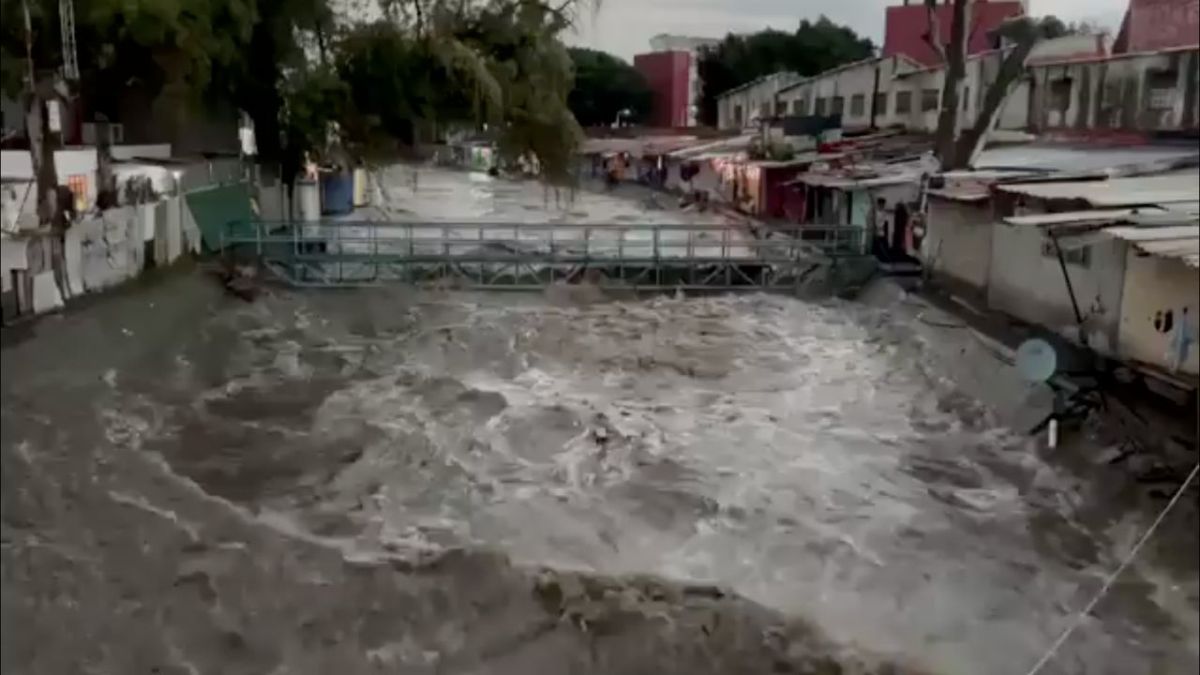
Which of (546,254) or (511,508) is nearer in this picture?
(511,508)

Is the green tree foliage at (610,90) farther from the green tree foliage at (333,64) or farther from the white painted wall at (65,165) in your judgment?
the white painted wall at (65,165)

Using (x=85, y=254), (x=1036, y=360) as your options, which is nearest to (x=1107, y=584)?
(x=1036, y=360)

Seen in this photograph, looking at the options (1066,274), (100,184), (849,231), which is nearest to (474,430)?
(1066,274)

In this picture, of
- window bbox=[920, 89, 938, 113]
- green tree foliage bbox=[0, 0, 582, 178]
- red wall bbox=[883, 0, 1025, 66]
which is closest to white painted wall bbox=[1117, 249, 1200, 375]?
red wall bbox=[883, 0, 1025, 66]

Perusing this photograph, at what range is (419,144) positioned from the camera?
10.3 feet

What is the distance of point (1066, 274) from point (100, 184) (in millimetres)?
2258

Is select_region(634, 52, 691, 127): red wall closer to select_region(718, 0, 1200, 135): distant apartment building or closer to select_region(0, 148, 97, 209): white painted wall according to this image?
select_region(718, 0, 1200, 135): distant apartment building

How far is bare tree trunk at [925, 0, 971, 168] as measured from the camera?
2.99 metres

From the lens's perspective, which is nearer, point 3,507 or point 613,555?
point 3,507

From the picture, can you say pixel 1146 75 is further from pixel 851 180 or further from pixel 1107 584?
pixel 851 180

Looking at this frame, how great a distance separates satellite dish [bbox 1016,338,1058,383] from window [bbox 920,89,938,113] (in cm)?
102

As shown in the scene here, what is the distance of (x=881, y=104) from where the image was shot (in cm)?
393

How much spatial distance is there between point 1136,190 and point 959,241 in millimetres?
1694

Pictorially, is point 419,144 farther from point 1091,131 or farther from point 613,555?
point 1091,131
